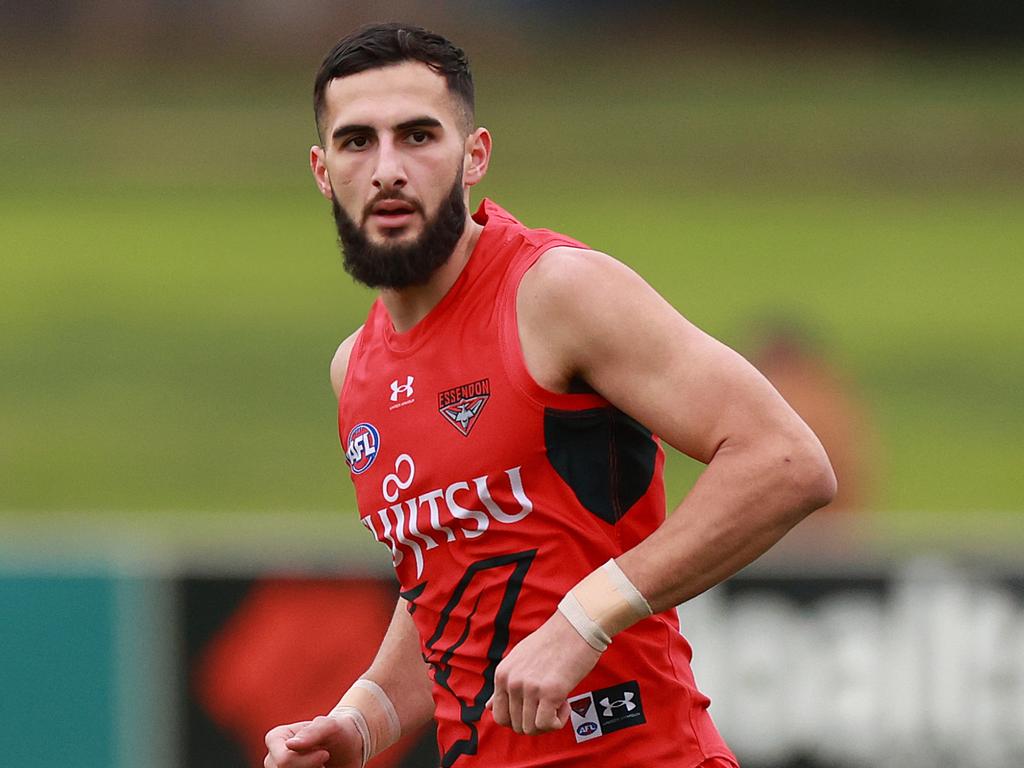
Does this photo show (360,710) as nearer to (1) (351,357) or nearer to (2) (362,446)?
(2) (362,446)

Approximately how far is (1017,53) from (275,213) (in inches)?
560

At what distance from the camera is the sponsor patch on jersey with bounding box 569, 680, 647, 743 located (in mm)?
4070

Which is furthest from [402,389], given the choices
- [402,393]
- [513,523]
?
[513,523]

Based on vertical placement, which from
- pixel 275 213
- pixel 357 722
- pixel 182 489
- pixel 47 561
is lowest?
pixel 357 722

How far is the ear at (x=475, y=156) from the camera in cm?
440

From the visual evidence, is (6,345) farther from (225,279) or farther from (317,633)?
(317,633)

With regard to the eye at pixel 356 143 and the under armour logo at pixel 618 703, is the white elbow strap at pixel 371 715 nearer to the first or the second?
the under armour logo at pixel 618 703

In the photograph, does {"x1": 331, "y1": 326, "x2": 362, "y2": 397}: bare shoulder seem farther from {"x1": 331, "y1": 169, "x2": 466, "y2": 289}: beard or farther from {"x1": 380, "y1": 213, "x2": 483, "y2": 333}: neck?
{"x1": 331, "y1": 169, "x2": 466, "y2": 289}: beard

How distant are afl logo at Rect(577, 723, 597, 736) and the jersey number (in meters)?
Result: 0.20

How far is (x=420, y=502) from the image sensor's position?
420 cm

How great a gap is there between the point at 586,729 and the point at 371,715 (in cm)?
76

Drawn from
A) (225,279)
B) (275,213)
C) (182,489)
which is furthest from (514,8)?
(182,489)

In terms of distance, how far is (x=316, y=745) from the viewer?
14.6 ft

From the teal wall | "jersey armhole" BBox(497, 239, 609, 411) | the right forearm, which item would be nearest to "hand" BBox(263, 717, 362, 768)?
the right forearm
